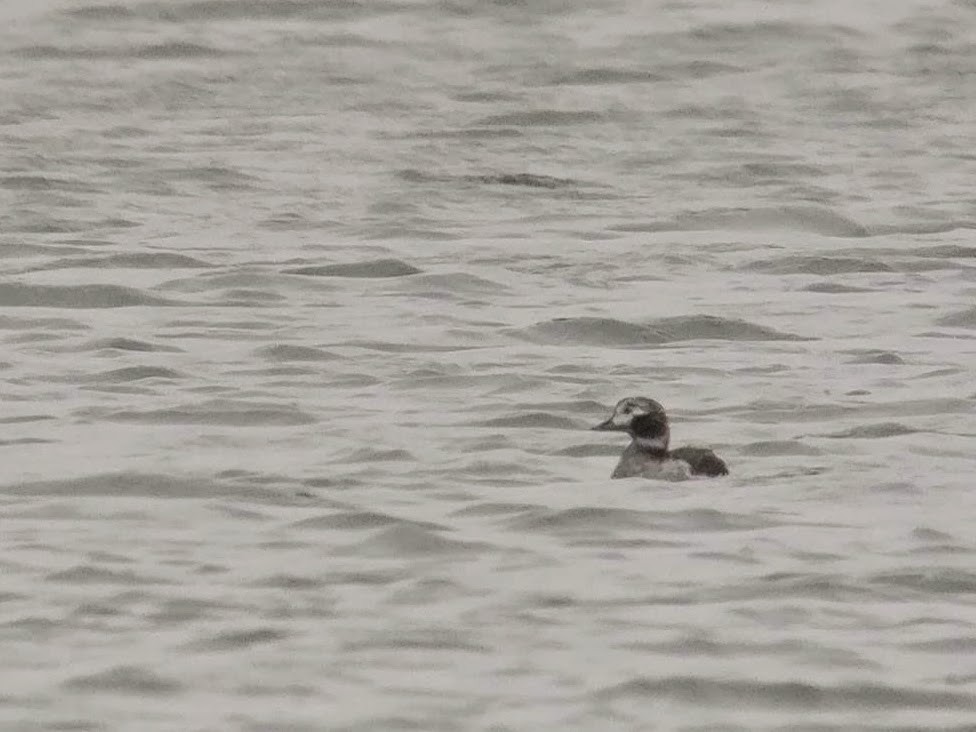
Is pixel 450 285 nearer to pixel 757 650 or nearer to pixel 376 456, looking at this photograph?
pixel 376 456

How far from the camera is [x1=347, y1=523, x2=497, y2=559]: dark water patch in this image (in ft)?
33.5

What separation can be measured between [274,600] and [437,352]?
4.93m

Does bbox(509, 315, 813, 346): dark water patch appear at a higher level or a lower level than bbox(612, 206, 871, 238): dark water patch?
higher

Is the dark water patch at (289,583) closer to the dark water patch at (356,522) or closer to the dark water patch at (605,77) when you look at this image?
the dark water patch at (356,522)

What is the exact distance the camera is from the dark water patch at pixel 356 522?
34.6ft

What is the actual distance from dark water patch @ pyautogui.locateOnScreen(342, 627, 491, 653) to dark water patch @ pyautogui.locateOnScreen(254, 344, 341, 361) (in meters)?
5.04

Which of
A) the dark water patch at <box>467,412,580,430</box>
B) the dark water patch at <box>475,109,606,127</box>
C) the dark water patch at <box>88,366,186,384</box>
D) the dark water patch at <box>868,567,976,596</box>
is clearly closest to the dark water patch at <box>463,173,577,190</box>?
the dark water patch at <box>475,109,606,127</box>

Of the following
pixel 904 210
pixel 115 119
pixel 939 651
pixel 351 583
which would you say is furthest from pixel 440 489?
pixel 115 119

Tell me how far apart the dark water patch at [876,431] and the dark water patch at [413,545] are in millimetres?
2567

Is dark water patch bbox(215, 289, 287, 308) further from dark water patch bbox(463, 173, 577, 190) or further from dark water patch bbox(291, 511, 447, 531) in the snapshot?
dark water patch bbox(291, 511, 447, 531)

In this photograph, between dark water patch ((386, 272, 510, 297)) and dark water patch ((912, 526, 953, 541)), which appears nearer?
dark water patch ((912, 526, 953, 541))

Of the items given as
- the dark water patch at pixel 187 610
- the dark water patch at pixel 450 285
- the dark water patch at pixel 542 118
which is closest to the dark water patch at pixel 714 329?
the dark water patch at pixel 450 285

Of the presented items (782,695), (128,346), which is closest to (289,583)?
(782,695)

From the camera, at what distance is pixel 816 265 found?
16875 mm
